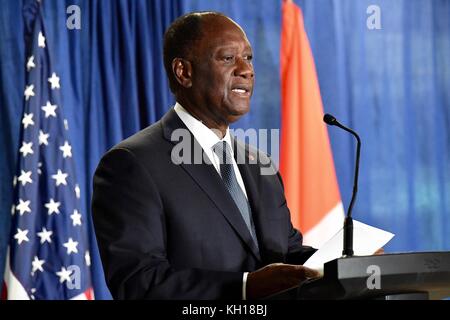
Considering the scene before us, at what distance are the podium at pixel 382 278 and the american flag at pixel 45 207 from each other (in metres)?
2.61

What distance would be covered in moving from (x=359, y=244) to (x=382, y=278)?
0.33 meters

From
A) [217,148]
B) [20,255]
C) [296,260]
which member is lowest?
[20,255]

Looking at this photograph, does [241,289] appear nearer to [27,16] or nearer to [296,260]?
[296,260]

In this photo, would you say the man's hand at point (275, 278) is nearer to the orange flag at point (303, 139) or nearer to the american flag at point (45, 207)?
the american flag at point (45, 207)

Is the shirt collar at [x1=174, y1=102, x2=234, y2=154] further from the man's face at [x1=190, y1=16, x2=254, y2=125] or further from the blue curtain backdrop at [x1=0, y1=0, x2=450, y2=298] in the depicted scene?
the blue curtain backdrop at [x1=0, y1=0, x2=450, y2=298]

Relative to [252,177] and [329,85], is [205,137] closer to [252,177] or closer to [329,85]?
[252,177]

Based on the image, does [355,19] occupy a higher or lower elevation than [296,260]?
higher

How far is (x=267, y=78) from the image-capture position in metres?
5.04

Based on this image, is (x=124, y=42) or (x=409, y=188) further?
(x=409, y=188)

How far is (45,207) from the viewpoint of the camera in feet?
14.8

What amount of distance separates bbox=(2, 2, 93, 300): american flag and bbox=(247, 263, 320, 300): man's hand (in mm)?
2406

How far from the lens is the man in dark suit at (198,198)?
2309mm

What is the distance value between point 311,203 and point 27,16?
→ 206 centimetres
